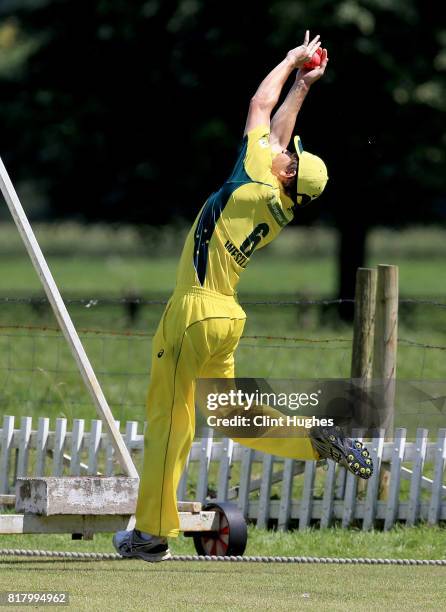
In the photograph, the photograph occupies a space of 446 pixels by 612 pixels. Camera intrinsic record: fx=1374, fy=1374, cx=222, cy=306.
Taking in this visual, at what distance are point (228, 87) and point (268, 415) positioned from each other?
51.3 ft

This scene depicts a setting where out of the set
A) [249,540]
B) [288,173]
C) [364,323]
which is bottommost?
[249,540]

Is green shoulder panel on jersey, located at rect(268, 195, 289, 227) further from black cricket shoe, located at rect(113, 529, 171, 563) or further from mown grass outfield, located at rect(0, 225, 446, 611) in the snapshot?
mown grass outfield, located at rect(0, 225, 446, 611)

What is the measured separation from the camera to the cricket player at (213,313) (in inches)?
277

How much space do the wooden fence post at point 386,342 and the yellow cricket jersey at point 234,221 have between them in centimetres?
272

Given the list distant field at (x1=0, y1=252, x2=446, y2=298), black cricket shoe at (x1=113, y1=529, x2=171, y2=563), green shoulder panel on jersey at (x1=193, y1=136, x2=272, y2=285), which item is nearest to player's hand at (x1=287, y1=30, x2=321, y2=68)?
green shoulder panel on jersey at (x1=193, y1=136, x2=272, y2=285)

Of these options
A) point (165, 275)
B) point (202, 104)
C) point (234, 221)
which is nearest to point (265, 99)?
point (234, 221)

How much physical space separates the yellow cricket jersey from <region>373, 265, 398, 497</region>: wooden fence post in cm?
272

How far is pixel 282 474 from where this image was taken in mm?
10008

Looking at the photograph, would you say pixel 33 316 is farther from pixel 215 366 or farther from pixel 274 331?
pixel 215 366

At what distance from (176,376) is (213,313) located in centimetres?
38

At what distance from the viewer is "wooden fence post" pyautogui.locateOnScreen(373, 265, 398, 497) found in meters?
9.71

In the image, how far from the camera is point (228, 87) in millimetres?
22516

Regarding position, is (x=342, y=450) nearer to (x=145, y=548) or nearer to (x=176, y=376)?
(x=176, y=376)

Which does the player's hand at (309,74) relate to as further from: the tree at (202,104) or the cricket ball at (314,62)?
the tree at (202,104)
